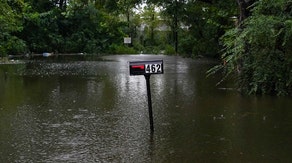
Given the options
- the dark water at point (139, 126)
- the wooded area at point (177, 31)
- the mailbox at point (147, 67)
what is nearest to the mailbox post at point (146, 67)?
the mailbox at point (147, 67)

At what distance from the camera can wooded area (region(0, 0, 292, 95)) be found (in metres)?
10.5

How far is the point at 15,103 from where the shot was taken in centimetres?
1041

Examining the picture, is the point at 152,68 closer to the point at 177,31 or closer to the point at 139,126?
the point at 139,126

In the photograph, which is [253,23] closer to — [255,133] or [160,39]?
[255,133]

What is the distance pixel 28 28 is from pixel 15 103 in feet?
123

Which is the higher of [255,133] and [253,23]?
[253,23]

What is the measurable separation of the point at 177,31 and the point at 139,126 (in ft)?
116

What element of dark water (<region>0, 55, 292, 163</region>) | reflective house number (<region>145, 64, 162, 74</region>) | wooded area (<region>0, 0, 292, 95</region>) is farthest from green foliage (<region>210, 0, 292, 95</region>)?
reflective house number (<region>145, 64, 162, 74</region>)

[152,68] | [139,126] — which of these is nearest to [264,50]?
[139,126]

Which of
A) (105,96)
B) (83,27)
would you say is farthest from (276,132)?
(83,27)

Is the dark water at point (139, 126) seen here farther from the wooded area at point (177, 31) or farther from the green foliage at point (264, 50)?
the wooded area at point (177, 31)

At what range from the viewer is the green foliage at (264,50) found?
Answer: 32.0 ft

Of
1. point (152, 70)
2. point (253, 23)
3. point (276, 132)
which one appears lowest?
point (276, 132)

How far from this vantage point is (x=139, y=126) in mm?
7836
